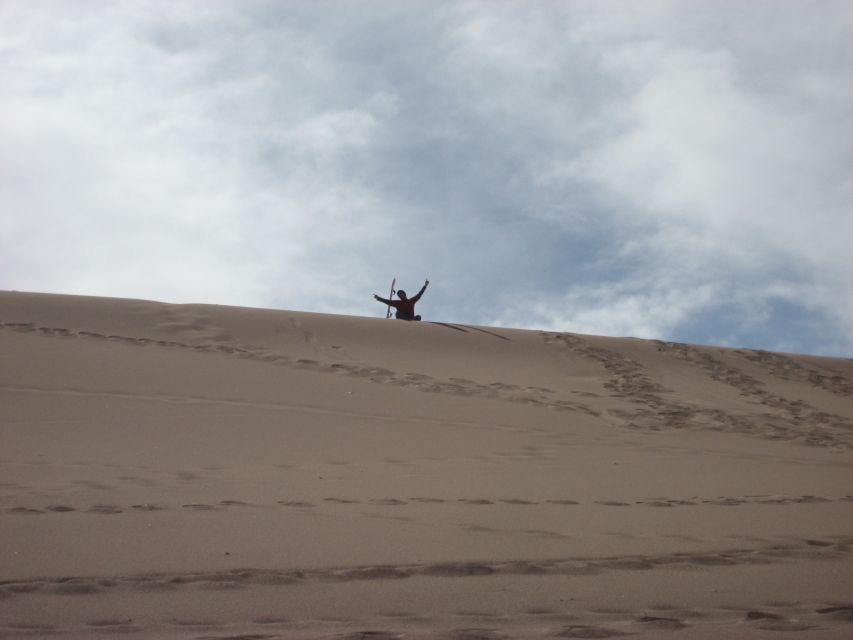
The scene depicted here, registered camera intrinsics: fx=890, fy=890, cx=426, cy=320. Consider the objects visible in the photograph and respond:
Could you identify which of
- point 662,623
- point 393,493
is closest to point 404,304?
point 393,493

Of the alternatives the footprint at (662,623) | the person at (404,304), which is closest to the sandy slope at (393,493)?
the footprint at (662,623)

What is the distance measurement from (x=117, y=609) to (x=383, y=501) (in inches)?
86.0

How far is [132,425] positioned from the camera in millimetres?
7613

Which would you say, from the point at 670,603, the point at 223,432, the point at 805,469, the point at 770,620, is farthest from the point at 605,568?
the point at 223,432

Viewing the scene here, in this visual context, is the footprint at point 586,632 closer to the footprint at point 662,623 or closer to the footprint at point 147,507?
the footprint at point 662,623

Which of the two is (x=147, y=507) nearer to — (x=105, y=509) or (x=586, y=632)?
(x=105, y=509)

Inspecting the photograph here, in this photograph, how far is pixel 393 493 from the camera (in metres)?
5.83

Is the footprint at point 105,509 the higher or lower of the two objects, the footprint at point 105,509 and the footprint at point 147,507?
the lower

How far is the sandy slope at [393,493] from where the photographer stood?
3.81m

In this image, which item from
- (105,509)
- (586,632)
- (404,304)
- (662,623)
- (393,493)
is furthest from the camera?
(404,304)

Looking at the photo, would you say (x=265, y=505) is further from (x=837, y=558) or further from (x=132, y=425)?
(x=837, y=558)

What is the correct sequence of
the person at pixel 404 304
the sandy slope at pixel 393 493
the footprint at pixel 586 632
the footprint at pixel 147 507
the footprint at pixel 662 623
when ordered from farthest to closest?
the person at pixel 404 304 < the footprint at pixel 147 507 < the sandy slope at pixel 393 493 < the footprint at pixel 662 623 < the footprint at pixel 586 632

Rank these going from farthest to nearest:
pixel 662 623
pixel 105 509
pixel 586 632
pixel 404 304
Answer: pixel 404 304, pixel 105 509, pixel 662 623, pixel 586 632

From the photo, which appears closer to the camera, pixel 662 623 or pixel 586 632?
pixel 586 632
